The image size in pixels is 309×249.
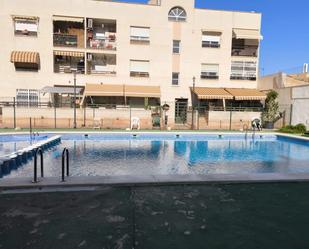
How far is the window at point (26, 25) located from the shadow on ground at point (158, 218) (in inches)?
1033

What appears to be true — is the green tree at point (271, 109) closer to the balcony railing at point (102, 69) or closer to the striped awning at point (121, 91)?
the striped awning at point (121, 91)

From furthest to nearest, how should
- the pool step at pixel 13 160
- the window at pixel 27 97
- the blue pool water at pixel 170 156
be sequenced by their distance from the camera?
the window at pixel 27 97 < the blue pool water at pixel 170 156 < the pool step at pixel 13 160

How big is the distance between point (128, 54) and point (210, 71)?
9.73 m

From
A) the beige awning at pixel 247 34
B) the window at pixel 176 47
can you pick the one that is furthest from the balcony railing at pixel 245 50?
the window at pixel 176 47

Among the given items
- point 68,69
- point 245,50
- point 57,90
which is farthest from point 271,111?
point 68,69

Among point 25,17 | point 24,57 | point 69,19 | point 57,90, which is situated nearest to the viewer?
point 57,90

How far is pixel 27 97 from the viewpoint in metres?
28.5

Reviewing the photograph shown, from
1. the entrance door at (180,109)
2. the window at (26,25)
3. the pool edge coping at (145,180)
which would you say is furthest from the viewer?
the entrance door at (180,109)

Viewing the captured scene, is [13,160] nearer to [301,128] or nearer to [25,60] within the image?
[25,60]

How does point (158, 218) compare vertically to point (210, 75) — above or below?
below

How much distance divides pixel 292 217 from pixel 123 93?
929 inches

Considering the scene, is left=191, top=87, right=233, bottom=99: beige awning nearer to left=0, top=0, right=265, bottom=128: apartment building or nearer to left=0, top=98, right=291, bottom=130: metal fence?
left=0, top=0, right=265, bottom=128: apartment building

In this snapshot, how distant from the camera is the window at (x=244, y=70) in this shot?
106ft

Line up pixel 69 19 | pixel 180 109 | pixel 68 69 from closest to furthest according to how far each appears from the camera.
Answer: pixel 69 19, pixel 68 69, pixel 180 109
